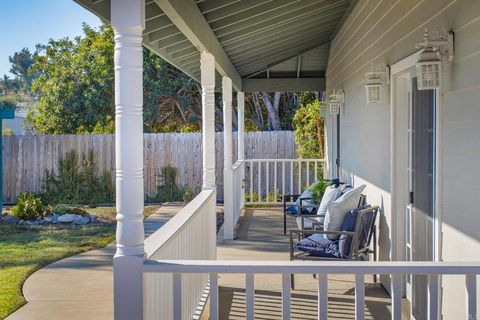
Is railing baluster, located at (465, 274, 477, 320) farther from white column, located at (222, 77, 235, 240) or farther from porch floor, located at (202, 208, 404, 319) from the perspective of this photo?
white column, located at (222, 77, 235, 240)

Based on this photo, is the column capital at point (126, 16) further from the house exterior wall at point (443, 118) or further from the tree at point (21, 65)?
the tree at point (21, 65)

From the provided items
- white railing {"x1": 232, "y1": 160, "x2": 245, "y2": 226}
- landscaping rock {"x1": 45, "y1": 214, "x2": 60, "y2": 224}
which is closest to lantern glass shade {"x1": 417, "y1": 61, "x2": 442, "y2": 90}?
white railing {"x1": 232, "y1": 160, "x2": 245, "y2": 226}

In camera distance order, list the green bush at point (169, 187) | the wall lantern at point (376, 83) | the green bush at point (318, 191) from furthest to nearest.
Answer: the green bush at point (169, 187) → the green bush at point (318, 191) → the wall lantern at point (376, 83)

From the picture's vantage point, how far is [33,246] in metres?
8.22

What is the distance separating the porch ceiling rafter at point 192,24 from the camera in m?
3.74

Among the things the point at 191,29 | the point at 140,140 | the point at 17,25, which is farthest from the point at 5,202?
the point at 17,25

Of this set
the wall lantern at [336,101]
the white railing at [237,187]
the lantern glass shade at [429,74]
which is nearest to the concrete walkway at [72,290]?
the white railing at [237,187]

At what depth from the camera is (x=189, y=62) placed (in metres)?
7.82

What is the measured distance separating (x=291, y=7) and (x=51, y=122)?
39.9 ft

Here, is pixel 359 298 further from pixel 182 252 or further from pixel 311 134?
pixel 311 134

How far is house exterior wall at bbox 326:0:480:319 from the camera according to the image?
3.12 m

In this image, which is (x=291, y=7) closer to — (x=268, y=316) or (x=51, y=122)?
(x=268, y=316)

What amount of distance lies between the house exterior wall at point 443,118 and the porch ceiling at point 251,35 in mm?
791

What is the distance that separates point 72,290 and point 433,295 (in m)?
3.95
